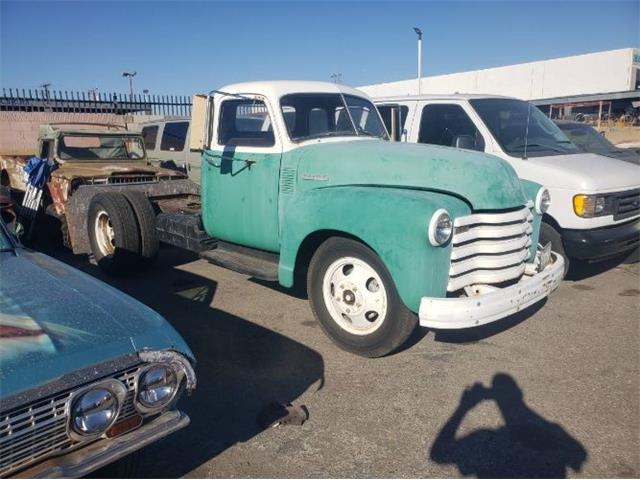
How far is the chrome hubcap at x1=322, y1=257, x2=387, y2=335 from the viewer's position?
13.0 ft

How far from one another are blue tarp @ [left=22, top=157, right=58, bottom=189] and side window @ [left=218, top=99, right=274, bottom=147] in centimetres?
343

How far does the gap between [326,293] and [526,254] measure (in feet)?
5.37

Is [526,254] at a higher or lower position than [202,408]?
higher

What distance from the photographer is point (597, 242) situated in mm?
5469

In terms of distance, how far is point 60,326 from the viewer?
2.15 m

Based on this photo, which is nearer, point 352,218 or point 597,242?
point 352,218

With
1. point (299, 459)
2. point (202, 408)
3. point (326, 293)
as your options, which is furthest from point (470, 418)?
point (202, 408)

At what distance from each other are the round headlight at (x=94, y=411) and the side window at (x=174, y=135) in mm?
8450

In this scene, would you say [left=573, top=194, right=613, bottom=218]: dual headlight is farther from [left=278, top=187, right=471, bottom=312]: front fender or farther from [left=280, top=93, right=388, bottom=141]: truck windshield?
[left=278, top=187, right=471, bottom=312]: front fender

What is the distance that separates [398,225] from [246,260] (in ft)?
6.39

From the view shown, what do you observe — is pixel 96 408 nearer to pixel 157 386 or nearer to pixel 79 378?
pixel 79 378

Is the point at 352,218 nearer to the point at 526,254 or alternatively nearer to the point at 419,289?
the point at 419,289

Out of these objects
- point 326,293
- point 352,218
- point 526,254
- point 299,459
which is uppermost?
point 352,218

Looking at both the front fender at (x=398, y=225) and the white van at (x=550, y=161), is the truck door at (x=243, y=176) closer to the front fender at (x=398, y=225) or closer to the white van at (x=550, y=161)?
the front fender at (x=398, y=225)
